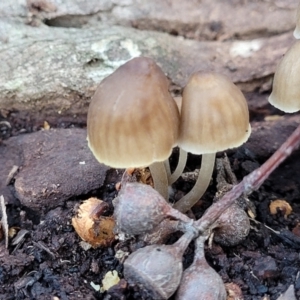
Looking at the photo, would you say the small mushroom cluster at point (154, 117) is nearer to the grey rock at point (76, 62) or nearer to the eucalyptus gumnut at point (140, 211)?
the eucalyptus gumnut at point (140, 211)

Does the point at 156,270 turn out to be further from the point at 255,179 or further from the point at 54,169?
the point at 54,169

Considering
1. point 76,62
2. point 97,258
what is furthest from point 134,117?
point 76,62

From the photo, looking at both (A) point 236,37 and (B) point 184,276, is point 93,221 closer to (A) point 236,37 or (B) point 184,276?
(B) point 184,276

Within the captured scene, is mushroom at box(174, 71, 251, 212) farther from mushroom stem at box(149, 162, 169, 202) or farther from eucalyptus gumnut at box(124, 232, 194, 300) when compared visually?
eucalyptus gumnut at box(124, 232, 194, 300)

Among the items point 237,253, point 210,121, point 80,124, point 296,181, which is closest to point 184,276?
point 237,253

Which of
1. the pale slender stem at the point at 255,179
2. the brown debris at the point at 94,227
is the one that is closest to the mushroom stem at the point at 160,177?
the brown debris at the point at 94,227
